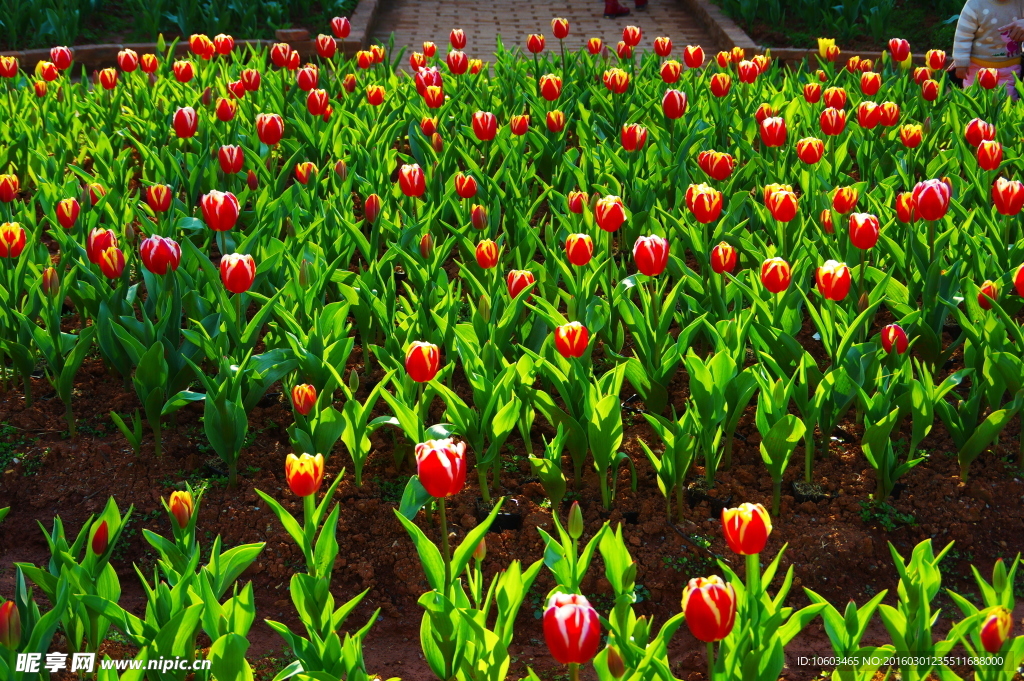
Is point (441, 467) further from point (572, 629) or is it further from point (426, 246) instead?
point (426, 246)

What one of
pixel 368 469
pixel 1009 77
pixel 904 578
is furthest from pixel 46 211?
pixel 1009 77

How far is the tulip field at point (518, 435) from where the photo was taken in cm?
186

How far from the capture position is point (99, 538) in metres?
2.02

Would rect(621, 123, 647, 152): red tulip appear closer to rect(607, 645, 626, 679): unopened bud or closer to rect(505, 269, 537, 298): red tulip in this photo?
rect(505, 269, 537, 298): red tulip

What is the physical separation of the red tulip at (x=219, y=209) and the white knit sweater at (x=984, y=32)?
475 centimetres

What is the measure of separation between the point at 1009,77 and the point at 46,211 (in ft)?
17.4

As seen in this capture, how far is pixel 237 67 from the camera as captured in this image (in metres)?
5.95

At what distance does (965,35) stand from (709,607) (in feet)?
18.2

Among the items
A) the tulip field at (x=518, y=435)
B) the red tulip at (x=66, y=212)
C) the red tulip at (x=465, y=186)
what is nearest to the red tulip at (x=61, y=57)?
the tulip field at (x=518, y=435)

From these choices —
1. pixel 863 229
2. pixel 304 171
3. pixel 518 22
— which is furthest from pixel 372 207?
pixel 518 22

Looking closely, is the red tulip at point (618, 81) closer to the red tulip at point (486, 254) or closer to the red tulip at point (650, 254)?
the red tulip at point (486, 254)

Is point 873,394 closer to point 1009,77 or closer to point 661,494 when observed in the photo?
point 661,494

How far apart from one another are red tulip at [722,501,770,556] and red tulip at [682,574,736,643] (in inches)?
5.9

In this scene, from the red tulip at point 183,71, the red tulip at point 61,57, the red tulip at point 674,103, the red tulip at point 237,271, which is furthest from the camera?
the red tulip at point 61,57
